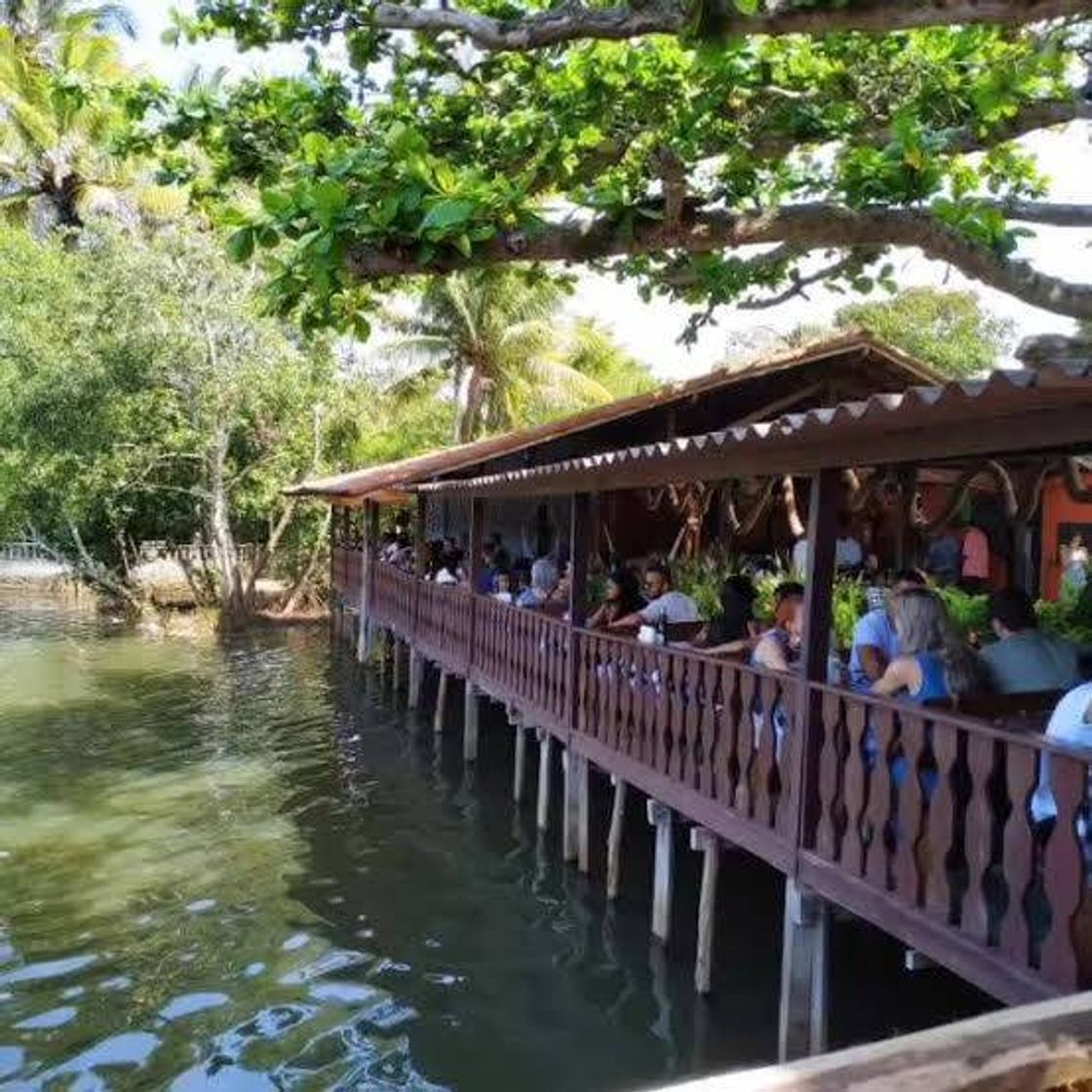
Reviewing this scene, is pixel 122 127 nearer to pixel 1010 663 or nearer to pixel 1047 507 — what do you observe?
pixel 1010 663

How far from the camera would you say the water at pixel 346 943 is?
22.9 feet

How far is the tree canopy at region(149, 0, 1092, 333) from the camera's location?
19.0 feet

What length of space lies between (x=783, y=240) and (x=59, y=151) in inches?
1304

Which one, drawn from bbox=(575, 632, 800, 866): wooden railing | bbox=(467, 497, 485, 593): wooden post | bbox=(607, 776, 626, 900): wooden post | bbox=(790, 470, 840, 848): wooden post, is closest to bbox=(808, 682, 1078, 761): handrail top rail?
bbox=(790, 470, 840, 848): wooden post

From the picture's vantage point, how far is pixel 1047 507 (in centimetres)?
1753

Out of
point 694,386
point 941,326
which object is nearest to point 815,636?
point 694,386

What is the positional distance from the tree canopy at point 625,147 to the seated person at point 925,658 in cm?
191

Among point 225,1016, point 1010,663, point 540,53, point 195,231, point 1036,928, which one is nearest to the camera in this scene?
point 1036,928

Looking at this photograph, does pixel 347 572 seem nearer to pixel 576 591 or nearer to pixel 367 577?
pixel 367 577

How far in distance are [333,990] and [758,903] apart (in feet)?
10.9

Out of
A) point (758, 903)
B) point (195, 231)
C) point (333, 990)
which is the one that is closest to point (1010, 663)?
point (758, 903)

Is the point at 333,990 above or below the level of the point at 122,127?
below

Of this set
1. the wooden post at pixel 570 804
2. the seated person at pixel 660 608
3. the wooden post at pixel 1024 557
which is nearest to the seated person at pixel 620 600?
the seated person at pixel 660 608

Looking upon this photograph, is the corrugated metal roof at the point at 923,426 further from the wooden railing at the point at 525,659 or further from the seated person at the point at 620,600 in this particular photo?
the seated person at the point at 620,600
